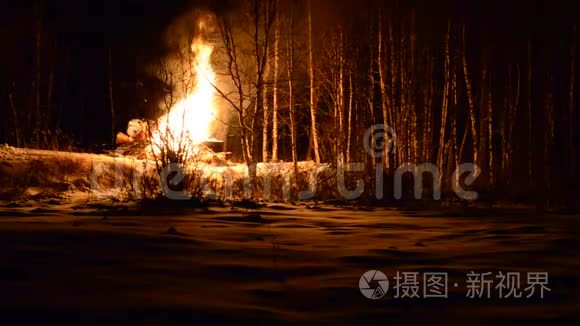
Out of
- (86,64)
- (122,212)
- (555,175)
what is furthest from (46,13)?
(555,175)

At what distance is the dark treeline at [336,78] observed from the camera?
488 inches

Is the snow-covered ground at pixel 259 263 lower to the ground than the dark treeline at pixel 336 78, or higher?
lower

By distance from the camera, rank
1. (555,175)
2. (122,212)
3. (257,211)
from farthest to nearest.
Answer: (555,175) → (257,211) → (122,212)

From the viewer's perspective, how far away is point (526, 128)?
60.5 ft

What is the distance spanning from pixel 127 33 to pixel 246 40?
3.56 m

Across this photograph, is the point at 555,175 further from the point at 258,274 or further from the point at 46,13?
the point at 46,13

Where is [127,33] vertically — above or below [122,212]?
above

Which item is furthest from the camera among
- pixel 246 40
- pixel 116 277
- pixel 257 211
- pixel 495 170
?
pixel 246 40
